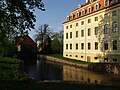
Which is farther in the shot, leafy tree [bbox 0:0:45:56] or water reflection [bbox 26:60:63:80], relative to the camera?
water reflection [bbox 26:60:63:80]

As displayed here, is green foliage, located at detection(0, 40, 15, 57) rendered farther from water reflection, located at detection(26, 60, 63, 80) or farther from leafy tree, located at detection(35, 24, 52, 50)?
leafy tree, located at detection(35, 24, 52, 50)

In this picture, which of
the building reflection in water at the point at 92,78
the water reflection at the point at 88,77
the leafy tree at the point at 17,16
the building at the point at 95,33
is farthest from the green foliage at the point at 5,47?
the building at the point at 95,33

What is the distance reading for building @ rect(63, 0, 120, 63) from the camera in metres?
40.9

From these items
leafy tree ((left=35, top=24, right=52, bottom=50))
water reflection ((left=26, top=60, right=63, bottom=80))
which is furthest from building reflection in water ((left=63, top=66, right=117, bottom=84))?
leafy tree ((left=35, top=24, right=52, bottom=50))

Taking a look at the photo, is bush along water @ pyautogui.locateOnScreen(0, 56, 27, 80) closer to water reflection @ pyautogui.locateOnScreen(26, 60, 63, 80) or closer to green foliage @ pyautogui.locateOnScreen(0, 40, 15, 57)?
green foliage @ pyautogui.locateOnScreen(0, 40, 15, 57)

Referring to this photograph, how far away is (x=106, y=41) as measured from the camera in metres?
42.9

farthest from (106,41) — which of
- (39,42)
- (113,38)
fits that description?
(39,42)

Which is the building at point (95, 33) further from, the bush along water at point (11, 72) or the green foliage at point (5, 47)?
the bush along water at point (11, 72)

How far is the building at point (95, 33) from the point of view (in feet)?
134

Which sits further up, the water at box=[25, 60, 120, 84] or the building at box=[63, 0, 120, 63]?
the building at box=[63, 0, 120, 63]

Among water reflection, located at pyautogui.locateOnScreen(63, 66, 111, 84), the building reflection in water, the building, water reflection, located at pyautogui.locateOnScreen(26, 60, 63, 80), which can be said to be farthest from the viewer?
the building

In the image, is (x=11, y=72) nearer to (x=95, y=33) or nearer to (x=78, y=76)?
(x=78, y=76)

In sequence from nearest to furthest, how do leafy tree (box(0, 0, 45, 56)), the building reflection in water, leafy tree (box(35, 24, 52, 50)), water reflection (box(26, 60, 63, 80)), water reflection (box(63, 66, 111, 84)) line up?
1. leafy tree (box(0, 0, 45, 56))
2. the building reflection in water
3. water reflection (box(63, 66, 111, 84))
4. water reflection (box(26, 60, 63, 80))
5. leafy tree (box(35, 24, 52, 50))

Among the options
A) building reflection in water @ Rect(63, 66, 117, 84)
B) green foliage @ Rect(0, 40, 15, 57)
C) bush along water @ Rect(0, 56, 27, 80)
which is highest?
green foliage @ Rect(0, 40, 15, 57)
